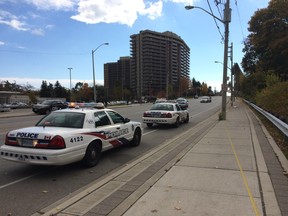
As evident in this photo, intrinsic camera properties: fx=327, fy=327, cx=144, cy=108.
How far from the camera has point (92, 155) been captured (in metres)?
8.01

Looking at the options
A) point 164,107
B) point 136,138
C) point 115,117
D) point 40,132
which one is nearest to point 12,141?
point 40,132

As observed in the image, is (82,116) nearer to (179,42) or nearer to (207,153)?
(207,153)

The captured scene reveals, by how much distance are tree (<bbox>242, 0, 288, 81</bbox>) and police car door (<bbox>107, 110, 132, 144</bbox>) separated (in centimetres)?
2540

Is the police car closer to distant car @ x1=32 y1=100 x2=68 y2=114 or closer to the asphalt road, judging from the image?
the asphalt road

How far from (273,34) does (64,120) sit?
3092 cm

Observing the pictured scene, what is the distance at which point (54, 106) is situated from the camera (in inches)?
1382

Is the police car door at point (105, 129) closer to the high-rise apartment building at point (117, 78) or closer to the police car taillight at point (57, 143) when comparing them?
the police car taillight at point (57, 143)

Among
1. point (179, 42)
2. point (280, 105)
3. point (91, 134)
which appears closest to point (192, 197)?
point (91, 134)

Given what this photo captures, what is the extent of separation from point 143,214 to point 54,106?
3197cm

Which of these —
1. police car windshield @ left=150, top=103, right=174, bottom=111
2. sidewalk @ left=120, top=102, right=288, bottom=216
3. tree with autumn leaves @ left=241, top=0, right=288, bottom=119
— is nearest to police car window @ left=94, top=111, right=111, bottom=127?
sidewalk @ left=120, top=102, right=288, bottom=216

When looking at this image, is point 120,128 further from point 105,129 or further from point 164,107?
point 164,107

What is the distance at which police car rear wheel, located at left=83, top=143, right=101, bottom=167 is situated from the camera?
7.80 meters

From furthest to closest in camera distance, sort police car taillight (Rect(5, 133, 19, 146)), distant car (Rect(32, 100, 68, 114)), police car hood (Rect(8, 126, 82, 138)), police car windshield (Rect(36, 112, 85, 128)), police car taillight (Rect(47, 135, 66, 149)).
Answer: distant car (Rect(32, 100, 68, 114)), police car windshield (Rect(36, 112, 85, 128)), police car taillight (Rect(5, 133, 19, 146)), police car hood (Rect(8, 126, 82, 138)), police car taillight (Rect(47, 135, 66, 149))

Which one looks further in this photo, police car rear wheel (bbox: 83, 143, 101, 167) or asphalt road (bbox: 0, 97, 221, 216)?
police car rear wheel (bbox: 83, 143, 101, 167)
